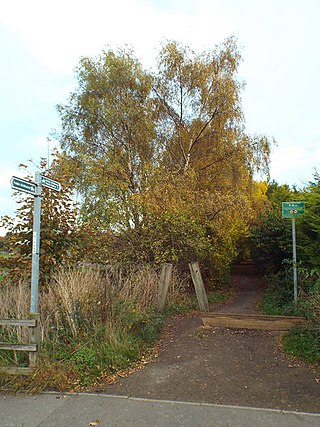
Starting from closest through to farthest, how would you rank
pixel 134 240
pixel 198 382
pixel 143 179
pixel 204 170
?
pixel 198 382 → pixel 134 240 → pixel 143 179 → pixel 204 170

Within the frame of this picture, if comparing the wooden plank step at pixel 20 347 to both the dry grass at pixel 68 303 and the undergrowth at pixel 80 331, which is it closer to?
the undergrowth at pixel 80 331

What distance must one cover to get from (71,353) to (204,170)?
483 inches

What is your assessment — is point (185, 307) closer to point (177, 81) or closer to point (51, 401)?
point (51, 401)

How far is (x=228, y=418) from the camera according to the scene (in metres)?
3.62

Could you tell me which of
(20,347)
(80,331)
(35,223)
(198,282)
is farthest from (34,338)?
(198,282)

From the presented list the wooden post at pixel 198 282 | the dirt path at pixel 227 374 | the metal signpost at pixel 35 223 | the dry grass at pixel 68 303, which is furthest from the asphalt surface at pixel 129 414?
the wooden post at pixel 198 282

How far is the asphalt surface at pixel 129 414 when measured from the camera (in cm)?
355

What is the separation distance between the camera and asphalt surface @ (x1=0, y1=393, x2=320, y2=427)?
3.55 metres

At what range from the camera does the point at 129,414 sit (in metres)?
3.77

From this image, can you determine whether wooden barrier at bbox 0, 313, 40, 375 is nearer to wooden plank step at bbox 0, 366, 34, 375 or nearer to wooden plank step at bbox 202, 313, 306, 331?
wooden plank step at bbox 0, 366, 34, 375

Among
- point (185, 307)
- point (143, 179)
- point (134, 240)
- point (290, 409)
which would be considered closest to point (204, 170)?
point (143, 179)

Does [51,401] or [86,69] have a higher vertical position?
[86,69]

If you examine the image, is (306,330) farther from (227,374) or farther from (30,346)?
(30,346)

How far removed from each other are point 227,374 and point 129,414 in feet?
5.58
